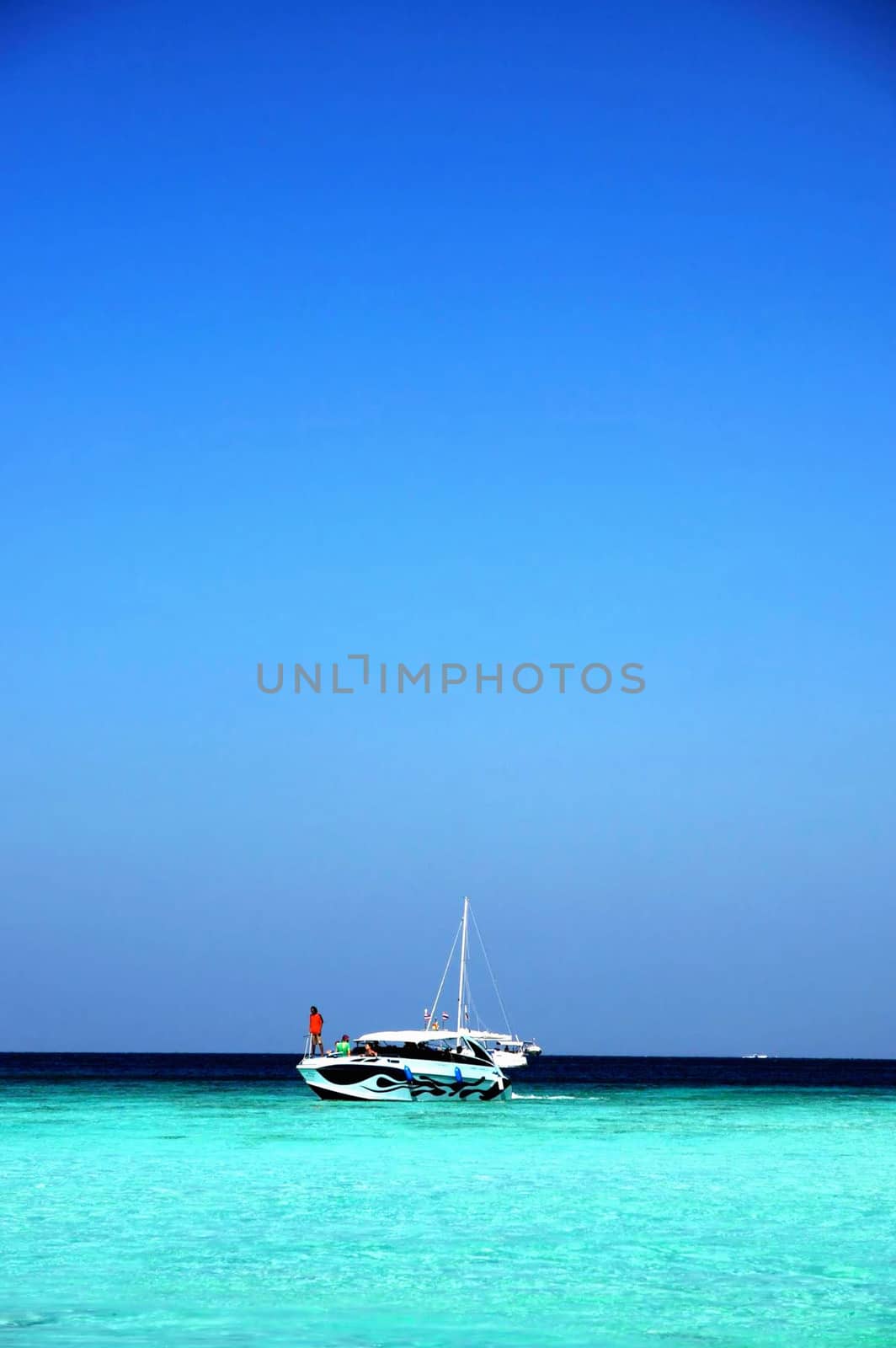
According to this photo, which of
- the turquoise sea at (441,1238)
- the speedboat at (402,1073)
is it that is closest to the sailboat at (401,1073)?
the speedboat at (402,1073)

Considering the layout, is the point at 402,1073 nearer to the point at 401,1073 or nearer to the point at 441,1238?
the point at 401,1073

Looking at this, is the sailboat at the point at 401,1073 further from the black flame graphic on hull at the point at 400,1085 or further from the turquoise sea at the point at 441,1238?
the turquoise sea at the point at 441,1238

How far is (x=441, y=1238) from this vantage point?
744 inches

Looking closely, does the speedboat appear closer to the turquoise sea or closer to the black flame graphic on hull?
the black flame graphic on hull

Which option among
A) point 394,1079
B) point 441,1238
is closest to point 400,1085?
point 394,1079

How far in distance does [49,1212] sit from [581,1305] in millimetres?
9064

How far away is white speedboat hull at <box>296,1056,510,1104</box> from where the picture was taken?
51281mm

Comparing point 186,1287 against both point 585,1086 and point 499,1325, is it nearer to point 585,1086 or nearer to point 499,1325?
point 499,1325

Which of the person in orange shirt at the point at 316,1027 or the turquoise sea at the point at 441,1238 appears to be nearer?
the turquoise sea at the point at 441,1238

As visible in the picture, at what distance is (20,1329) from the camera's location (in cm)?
1322

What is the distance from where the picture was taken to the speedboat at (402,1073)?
51312 millimetres

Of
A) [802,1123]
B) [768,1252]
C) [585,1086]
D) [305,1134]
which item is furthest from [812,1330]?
[585,1086]

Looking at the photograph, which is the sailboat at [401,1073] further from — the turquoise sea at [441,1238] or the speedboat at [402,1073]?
the turquoise sea at [441,1238]

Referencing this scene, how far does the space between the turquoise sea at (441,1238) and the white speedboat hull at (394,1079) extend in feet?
39.4
